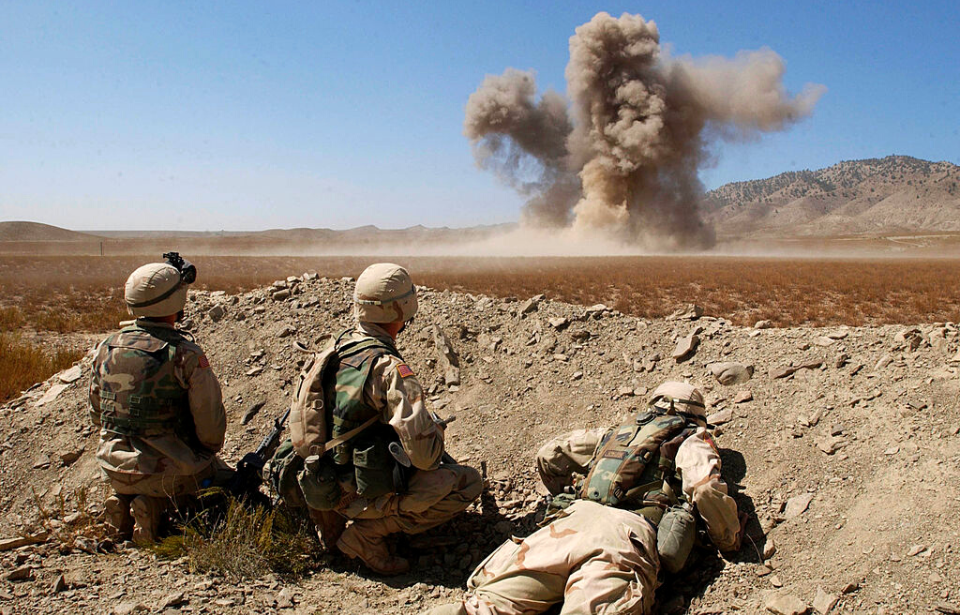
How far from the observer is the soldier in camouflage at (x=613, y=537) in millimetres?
2846

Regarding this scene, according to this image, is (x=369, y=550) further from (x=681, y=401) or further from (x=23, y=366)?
(x=23, y=366)

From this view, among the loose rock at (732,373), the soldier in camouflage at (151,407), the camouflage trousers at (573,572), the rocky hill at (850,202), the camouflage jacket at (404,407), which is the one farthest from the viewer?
the rocky hill at (850,202)

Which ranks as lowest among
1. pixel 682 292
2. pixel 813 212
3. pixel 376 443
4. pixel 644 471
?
pixel 644 471

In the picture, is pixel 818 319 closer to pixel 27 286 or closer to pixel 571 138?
pixel 27 286

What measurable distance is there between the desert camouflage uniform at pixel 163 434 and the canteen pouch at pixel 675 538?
9.94 feet

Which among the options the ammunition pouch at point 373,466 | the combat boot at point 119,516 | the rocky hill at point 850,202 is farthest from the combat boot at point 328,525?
the rocky hill at point 850,202

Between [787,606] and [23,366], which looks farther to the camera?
[23,366]

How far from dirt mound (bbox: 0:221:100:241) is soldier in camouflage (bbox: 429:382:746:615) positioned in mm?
→ 137782

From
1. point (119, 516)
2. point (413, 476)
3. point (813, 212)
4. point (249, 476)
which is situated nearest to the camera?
point (413, 476)

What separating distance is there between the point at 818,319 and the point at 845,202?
158 m

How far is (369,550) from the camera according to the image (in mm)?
3865

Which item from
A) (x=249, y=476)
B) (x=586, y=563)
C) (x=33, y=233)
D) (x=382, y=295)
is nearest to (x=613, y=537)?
(x=586, y=563)

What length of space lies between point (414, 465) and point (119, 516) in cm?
228

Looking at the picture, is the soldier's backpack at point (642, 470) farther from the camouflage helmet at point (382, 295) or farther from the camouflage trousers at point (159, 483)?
the camouflage trousers at point (159, 483)
